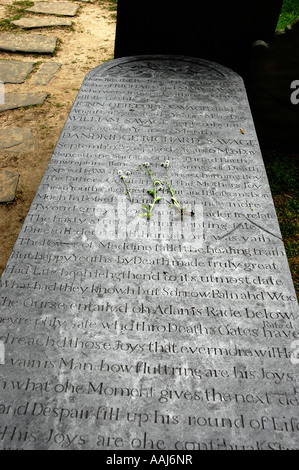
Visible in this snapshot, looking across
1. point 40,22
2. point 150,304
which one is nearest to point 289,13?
point 40,22

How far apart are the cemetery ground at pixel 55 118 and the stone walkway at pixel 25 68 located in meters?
0.04

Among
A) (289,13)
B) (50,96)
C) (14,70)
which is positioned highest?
(289,13)

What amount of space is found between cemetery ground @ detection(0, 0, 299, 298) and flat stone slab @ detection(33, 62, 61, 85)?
2.2 inches

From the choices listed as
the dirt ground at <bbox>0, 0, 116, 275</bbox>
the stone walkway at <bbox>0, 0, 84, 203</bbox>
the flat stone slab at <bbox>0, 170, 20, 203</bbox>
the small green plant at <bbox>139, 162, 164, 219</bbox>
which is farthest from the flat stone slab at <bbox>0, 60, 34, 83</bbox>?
the small green plant at <bbox>139, 162, 164, 219</bbox>

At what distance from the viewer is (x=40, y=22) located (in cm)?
696

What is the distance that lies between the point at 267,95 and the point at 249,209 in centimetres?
238

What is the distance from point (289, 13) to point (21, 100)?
17.3 ft

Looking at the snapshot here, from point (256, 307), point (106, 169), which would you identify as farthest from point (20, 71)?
point (256, 307)

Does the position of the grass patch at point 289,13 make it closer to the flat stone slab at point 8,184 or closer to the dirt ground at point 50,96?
the dirt ground at point 50,96

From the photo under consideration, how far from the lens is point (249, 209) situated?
234 centimetres

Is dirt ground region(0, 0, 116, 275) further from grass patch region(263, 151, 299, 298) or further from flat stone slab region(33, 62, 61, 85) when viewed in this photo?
grass patch region(263, 151, 299, 298)

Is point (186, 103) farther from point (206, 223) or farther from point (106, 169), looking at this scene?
point (206, 223)

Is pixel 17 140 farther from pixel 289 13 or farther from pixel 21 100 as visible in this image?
pixel 289 13

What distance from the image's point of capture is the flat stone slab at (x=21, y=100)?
4930 mm
